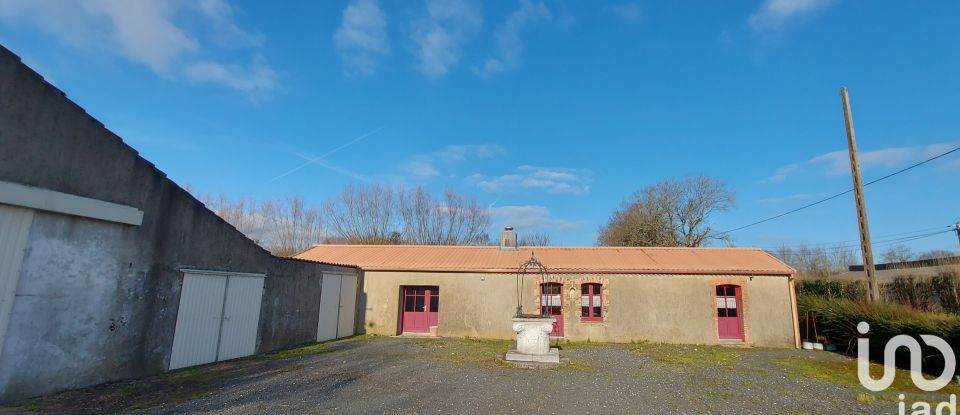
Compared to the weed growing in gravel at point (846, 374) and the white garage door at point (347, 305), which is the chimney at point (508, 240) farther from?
the weed growing in gravel at point (846, 374)

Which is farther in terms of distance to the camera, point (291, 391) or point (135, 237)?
point (135, 237)

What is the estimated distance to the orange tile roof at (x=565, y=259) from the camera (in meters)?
15.0

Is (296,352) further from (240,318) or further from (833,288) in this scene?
(833,288)

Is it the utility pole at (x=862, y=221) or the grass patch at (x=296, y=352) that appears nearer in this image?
the grass patch at (x=296, y=352)

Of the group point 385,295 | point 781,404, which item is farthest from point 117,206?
point 781,404

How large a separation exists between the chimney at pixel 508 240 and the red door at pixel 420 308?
156 inches

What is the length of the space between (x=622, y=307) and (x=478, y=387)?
8.92m

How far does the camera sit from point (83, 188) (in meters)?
6.39

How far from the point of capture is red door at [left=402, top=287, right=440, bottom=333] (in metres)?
15.6

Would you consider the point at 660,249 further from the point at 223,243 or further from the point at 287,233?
the point at 287,233

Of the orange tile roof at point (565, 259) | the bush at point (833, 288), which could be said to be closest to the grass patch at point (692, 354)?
the orange tile roof at point (565, 259)

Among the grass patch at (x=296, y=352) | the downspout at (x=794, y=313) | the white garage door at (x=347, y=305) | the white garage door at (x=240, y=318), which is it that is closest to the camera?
the white garage door at (x=240, y=318)

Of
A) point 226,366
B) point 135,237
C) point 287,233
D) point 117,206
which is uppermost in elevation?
point 287,233

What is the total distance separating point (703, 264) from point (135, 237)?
1620 centimetres
